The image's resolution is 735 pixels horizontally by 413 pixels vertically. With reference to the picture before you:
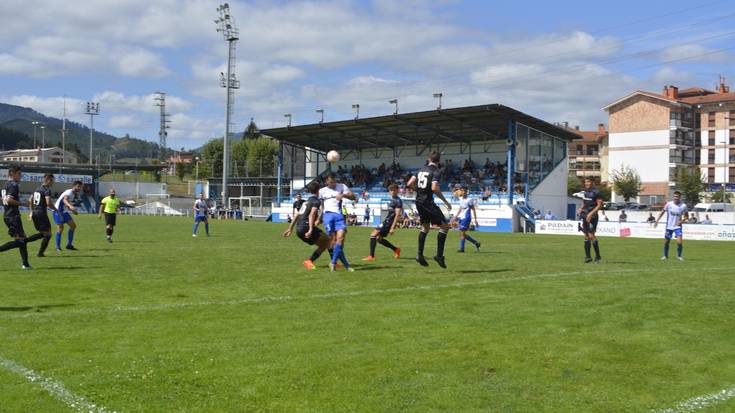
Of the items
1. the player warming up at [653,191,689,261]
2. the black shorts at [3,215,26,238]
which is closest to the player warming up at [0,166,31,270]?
the black shorts at [3,215,26,238]

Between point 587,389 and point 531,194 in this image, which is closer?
point 587,389

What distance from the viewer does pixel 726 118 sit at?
88750 millimetres

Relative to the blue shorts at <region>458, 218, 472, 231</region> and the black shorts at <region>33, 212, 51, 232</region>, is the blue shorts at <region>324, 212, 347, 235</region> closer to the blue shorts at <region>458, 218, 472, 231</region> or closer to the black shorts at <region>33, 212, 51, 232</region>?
the black shorts at <region>33, 212, 51, 232</region>

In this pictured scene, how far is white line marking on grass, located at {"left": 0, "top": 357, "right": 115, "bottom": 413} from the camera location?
15.5 ft

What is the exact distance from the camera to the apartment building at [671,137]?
89688 millimetres

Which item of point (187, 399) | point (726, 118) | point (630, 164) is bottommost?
point (187, 399)

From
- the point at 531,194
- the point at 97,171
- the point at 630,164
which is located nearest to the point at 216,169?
the point at 97,171

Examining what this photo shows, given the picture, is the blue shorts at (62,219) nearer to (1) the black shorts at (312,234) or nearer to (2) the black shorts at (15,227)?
(2) the black shorts at (15,227)

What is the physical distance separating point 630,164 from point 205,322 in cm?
9496

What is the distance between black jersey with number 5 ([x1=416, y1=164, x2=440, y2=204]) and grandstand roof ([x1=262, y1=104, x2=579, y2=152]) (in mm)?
38016

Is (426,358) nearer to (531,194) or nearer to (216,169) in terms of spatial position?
(531,194)

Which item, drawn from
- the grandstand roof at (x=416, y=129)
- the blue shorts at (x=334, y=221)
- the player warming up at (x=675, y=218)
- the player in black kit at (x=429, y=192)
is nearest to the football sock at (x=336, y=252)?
the blue shorts at (x=334, y=221)

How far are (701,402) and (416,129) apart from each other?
181ft

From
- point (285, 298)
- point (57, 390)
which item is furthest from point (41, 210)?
point (57, 390)
